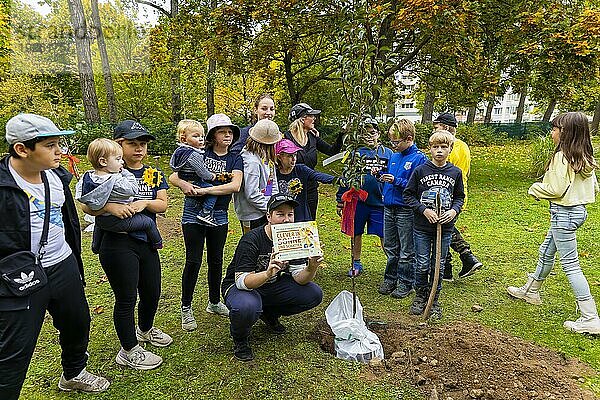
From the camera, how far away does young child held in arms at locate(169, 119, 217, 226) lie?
3.87 metres

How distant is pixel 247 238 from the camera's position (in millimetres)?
3586

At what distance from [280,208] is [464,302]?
99.8 inches

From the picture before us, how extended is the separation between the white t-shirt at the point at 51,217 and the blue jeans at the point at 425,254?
10.1 feet

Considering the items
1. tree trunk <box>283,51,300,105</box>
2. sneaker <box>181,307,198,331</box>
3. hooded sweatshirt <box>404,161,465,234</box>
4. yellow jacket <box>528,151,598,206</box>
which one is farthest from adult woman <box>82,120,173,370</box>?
tree trunk <box>283,51,300,105</box>

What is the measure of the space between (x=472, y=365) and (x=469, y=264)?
201 centimetres

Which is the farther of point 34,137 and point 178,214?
point 178,214

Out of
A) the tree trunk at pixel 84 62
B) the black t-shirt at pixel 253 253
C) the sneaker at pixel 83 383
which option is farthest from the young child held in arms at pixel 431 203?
the tree trunk at pixel 84 62

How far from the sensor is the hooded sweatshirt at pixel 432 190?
4.21 metres

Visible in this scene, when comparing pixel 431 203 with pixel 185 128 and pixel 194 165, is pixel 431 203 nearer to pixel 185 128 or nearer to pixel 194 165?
pixel 194 165

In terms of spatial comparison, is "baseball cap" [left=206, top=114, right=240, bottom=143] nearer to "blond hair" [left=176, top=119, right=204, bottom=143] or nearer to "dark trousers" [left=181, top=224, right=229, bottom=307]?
"blond hair" [left=176, top=119, right=204, bottom=143]

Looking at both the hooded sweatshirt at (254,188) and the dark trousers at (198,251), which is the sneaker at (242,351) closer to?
the dark trousers at (198,251)

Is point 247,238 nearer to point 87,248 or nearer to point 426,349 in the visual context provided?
point 426,349

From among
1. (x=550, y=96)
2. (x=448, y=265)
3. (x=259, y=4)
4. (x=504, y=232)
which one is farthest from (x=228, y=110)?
(x=448, y=265)

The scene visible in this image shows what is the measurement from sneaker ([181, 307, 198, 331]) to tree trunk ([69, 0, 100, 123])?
15126 millimetres
